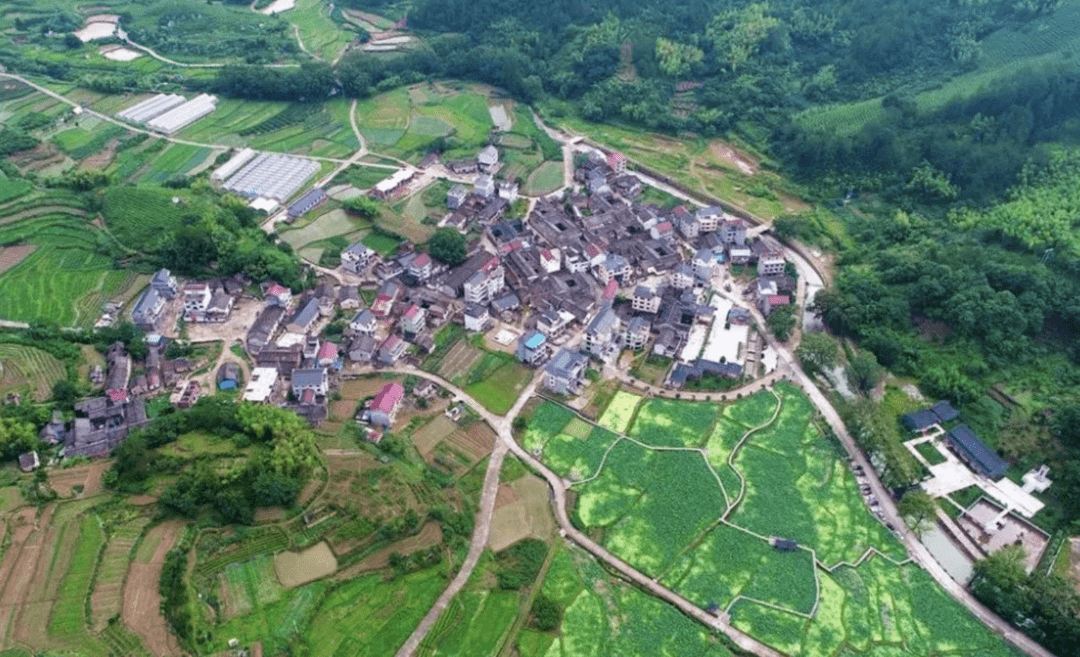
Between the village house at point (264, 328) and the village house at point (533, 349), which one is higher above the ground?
the village house at point (533, 349)

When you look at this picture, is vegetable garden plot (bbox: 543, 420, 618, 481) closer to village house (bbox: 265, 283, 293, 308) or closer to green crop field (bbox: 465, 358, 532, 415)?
green crop field (bbox: 465, 358, 532, 415)

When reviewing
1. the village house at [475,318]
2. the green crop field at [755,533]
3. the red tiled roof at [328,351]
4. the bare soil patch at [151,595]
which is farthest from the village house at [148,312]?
the green crop field at [755,533]

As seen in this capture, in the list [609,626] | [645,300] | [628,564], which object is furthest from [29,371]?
[645,300]

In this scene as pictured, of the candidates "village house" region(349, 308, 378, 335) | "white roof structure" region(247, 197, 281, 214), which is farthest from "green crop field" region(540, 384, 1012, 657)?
"white roof structure" region(247, 197, 281, 214)

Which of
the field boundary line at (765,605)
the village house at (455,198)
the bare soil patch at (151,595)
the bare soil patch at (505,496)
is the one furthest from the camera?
the village house at (455,198)

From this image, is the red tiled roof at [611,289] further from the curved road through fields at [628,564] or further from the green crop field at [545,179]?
the green crop field at [545,179]

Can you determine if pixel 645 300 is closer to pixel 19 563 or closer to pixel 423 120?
pixel 423 120

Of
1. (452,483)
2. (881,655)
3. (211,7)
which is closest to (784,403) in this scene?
(881,655)

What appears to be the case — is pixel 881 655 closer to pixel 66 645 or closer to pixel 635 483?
pixel 635 483
